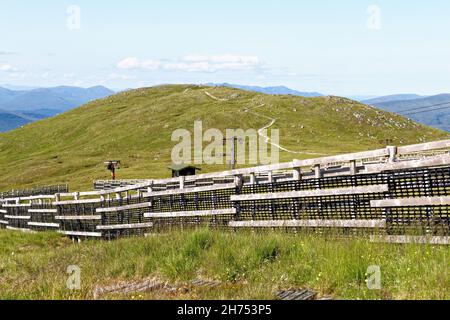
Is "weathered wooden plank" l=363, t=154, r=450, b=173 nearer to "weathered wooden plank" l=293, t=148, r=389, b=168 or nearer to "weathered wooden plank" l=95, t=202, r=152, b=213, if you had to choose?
"weathered wooden plank" l=293, t=148, r=389, b=168

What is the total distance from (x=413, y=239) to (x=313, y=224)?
272cm

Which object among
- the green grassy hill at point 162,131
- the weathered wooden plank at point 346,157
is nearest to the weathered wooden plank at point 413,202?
the weathered wooden plank at point 346,157

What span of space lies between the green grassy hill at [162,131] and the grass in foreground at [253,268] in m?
87.8

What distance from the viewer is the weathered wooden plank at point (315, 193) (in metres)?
10.4

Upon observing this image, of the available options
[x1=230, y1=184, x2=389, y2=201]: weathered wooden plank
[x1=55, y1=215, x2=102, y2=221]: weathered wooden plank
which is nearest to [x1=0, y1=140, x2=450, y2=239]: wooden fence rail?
[x1=230, y1=184, x2=389, y2=201]: weathered wooden plank

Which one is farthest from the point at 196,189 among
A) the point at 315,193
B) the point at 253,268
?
the point at 253,268

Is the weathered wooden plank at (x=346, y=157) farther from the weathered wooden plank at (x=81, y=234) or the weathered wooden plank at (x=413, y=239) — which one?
the weathered wooden plank at (x=81, y=234)

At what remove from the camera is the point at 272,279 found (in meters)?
7.96

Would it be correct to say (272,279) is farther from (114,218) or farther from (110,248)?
(114,218)

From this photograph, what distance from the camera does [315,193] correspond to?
11.8 metres

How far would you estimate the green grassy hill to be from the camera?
390 ft

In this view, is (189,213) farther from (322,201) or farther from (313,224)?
(313,224)
